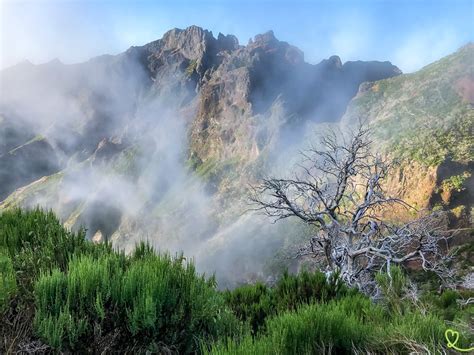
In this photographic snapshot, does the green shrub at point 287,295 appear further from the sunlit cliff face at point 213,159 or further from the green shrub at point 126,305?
the sunlit cliff face at point 213,159

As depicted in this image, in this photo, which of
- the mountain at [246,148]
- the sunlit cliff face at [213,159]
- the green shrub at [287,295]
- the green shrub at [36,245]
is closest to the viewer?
the green shrub at [36,245]

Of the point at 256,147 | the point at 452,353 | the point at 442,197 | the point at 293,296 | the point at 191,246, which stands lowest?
the point at 452,353

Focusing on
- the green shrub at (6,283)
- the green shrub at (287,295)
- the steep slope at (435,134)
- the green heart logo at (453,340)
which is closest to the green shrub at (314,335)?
the green heart logo at (453,340)

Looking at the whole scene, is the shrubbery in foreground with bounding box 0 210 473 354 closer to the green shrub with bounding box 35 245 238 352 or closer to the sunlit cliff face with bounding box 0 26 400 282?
the green shrub with bounding box 35 245 238 352

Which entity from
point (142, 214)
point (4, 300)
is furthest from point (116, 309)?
point (142, 214)

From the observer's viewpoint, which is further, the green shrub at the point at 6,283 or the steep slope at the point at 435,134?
the steep slope at the point at 435,134

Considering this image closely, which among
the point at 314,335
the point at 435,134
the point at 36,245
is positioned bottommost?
the point at 314,335

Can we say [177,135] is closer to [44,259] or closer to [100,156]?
[100,156]

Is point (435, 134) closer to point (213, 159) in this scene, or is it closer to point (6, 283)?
point (6, 283)

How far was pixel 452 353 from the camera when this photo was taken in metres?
3.63

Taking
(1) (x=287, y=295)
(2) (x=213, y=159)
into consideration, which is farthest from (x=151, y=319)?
(2) (x=213, y=159)

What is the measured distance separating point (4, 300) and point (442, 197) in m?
70.1

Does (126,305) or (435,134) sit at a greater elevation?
(435,134)

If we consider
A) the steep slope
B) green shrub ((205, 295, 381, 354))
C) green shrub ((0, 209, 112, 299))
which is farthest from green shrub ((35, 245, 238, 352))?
the steep slope
